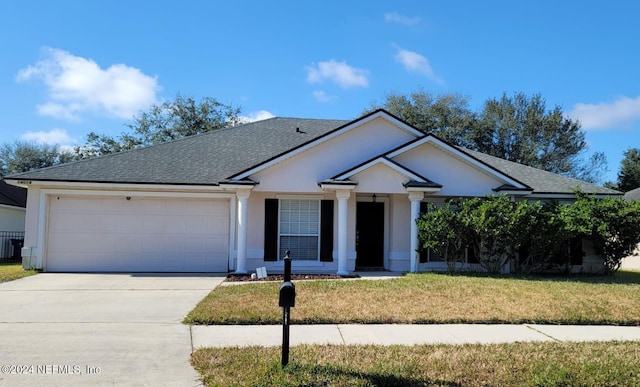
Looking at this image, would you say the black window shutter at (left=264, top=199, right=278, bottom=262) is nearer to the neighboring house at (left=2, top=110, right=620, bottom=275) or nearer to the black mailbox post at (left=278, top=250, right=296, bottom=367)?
the neighboring house at (left=2, top=110, right=620, bottom=275)

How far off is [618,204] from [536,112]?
90.4 feet

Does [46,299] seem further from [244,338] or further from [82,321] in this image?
[244,338]

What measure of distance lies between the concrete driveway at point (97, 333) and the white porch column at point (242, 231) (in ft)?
5.56

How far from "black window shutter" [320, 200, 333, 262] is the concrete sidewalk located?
22.6 ft

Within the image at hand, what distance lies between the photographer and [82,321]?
25.6 feet

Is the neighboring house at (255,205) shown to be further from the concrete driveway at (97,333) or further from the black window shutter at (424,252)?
the concrete driveway at (97,333)

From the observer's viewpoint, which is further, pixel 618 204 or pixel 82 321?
pixel 618 204

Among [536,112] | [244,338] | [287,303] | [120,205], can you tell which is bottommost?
[244,338]

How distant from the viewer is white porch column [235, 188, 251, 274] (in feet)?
44.8

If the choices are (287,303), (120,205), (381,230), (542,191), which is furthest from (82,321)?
(542,191)

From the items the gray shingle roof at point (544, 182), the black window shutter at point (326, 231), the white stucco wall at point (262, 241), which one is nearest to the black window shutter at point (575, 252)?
the gray shingle roof at point (544, 182)

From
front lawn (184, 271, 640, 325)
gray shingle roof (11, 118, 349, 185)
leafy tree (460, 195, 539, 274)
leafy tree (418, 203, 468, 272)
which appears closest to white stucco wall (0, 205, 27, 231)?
gray shingle roof (11, 118, 349, 185)

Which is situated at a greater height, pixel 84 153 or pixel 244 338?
pixel 84 153

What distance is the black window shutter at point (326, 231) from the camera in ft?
48.1
